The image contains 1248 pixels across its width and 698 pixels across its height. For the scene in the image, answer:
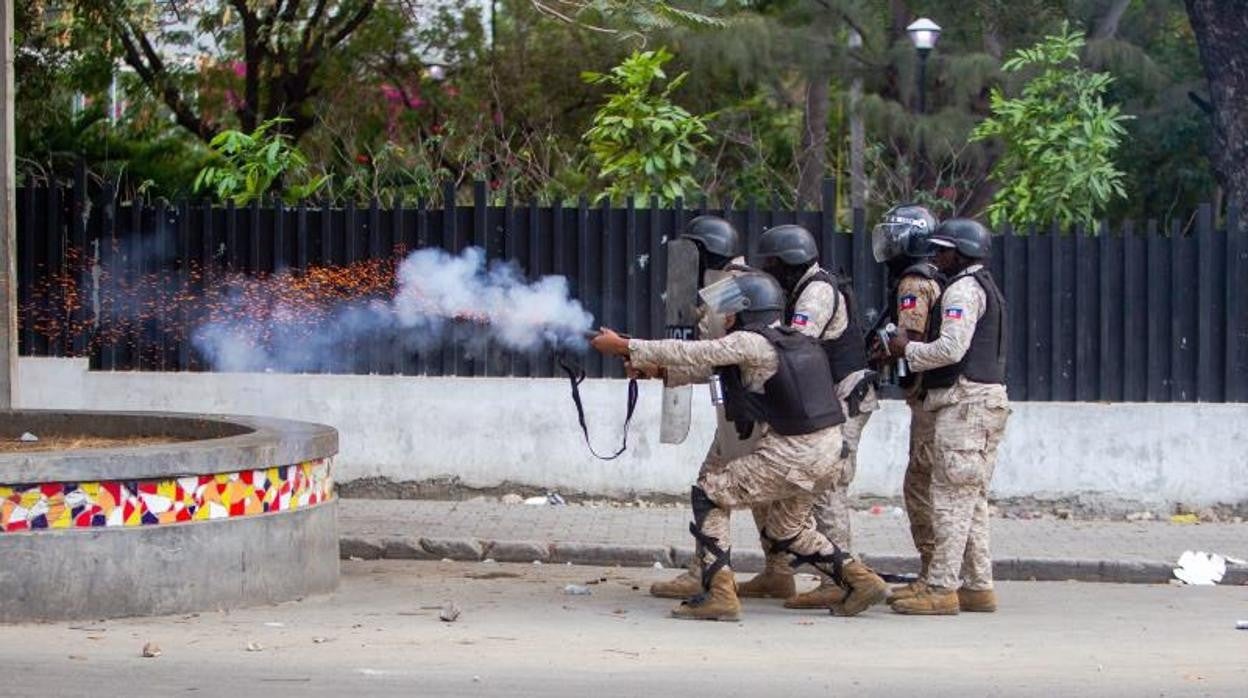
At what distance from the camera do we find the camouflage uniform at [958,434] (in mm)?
9102

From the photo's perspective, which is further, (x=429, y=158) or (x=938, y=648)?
(x=429, y=158)

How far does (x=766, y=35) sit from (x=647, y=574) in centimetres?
1296

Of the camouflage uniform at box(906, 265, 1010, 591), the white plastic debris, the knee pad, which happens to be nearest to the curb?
the white plastic debris

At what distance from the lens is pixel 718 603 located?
352 inches

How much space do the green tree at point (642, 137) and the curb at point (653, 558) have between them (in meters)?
3.49

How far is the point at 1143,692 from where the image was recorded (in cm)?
746

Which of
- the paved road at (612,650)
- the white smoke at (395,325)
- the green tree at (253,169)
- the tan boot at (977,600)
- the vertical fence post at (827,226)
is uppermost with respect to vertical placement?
the green tree at (253,169)

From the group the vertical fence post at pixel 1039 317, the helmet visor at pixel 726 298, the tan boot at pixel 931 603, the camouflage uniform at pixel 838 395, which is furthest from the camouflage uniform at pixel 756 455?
the vertical fence post at pixel 1039 317

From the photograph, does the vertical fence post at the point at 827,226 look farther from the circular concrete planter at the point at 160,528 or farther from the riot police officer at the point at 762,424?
the circular concrete planter at the point at 160,528

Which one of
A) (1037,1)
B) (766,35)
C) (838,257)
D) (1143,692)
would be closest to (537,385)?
(838,257)

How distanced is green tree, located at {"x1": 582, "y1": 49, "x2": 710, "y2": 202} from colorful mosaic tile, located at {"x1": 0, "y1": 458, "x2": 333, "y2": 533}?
17.4ft

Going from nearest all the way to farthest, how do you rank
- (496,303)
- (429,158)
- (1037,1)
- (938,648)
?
(938,648) → (496,303) → (429,158) → (1037,1)

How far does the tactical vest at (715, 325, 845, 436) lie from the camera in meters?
8.76

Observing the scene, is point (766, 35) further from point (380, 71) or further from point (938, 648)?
point (938, 648)
